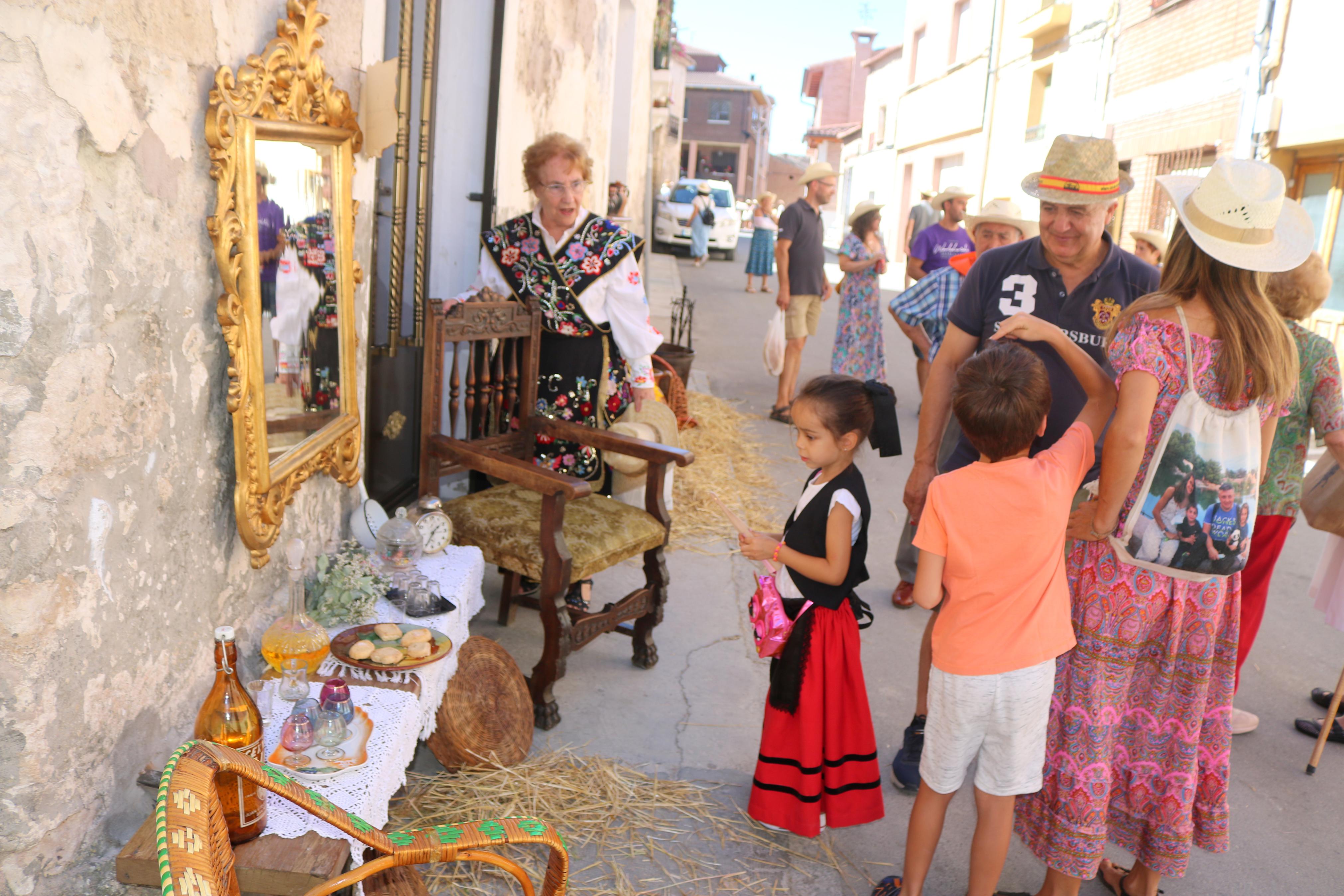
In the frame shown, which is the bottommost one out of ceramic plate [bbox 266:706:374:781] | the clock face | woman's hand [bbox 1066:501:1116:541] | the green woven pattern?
ceramic plate [bbox 266:706:374:781]

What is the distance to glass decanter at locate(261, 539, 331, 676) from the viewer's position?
2.39 meters

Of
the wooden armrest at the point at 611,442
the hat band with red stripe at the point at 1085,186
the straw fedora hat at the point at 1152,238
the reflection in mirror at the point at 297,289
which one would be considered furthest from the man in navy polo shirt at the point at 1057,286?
the straw fedora hat at the point at 1152,238

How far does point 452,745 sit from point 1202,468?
2167 millimetres

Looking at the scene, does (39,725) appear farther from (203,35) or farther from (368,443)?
(368,443)

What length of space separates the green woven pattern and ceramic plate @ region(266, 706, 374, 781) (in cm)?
60

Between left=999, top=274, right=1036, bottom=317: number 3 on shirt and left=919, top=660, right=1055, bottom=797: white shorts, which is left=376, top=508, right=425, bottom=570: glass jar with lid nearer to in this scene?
left=919, top=660, right=1055, bottom=797: white shorts

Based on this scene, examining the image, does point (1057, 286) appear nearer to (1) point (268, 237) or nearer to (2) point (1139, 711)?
(2) point (1139, 711)

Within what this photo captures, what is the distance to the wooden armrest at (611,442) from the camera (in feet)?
12.2

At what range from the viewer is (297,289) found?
8.06ft

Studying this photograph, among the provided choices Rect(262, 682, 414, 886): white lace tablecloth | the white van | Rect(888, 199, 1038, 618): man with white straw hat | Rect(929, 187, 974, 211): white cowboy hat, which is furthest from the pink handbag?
the white van

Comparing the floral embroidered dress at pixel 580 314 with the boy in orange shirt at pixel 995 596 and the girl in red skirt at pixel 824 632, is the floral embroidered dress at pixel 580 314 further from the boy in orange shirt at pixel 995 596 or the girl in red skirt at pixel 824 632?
the boy in orange shirt at pixel 995 596

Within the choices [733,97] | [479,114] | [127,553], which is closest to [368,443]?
[479,114]

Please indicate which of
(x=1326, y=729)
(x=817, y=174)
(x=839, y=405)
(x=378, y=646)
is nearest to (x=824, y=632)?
(x=839, y=405)

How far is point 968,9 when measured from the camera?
22812 mm
